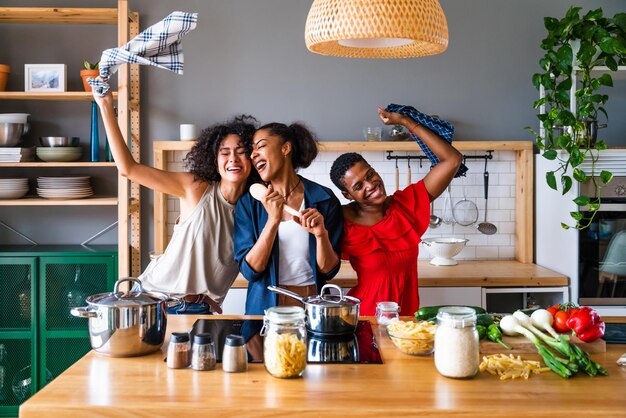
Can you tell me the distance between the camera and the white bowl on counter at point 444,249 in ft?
15.1

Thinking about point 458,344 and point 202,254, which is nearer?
point 458,344

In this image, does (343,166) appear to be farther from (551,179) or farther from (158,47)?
(551,179)

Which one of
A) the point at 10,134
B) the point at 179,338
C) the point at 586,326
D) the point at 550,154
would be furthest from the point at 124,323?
→ the point at 550,154

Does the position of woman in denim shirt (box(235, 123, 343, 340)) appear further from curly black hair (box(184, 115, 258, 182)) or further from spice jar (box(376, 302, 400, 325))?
spice jar (box(376, 302, 400, 325))

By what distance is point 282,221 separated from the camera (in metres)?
3.15

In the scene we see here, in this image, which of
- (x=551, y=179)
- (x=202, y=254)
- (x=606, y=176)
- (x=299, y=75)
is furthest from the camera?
(x=299, y=75)

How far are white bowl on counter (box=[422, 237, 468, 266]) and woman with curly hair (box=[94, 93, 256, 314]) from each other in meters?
1.69

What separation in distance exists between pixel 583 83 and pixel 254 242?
2355 millimetres

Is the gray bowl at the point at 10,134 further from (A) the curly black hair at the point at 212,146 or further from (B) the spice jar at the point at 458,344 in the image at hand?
(B) the spice jar at the point at 458,344

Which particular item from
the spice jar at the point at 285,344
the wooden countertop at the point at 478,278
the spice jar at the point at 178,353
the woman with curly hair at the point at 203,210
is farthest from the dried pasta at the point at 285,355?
the wooden countertop at the point at 478,278

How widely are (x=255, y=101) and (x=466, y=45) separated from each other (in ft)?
4.97

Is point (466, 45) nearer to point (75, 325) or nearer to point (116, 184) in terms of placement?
point (116, 184)

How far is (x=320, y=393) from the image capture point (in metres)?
1.96

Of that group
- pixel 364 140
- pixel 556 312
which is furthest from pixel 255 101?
pixel 556 312
